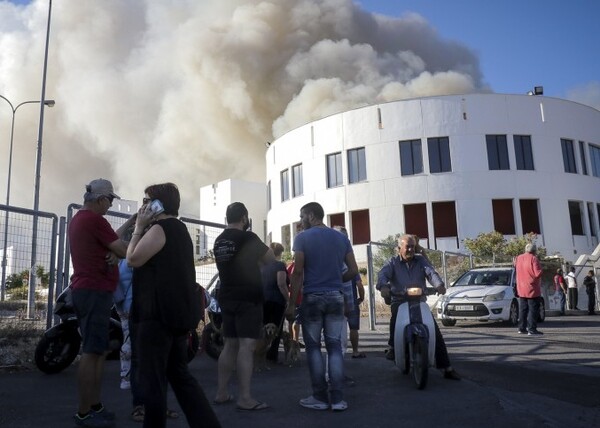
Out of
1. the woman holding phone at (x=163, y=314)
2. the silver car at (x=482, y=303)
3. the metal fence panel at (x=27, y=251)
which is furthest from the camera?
the silver car at (x=482, y=303)

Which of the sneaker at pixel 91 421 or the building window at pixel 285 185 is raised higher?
the building window at pixel 285 185

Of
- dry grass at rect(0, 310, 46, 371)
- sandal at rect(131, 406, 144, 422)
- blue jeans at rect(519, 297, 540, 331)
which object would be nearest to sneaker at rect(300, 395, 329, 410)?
sandal at rect(131, 406, 144, 422)

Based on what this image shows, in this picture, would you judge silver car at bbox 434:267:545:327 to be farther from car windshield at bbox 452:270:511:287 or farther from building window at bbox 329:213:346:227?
building window at bbox 329:213:346:227

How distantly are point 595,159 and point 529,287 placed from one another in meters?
25.6

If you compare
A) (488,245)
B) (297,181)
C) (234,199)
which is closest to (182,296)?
(488,245)

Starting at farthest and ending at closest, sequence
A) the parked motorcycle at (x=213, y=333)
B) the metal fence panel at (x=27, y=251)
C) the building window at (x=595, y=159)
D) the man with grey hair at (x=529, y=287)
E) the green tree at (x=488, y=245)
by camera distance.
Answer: the building window at (x=595, y=159), the green tree at (x=488, y=245), the man with grey hair at (x=529, y=287), the parked motorcycle at (x=213, y=333), the metal fence panel at (x=27, y=251)

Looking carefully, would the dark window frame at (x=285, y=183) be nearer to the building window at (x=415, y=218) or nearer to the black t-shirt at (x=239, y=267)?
the building window at (x=415, y=218)

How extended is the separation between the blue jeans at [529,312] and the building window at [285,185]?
973 inches

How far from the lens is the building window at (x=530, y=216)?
28.8 meters

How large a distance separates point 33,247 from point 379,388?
185 inches

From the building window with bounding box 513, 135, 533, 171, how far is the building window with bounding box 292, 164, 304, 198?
12.3 meters

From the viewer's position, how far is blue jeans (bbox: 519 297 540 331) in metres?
10.1

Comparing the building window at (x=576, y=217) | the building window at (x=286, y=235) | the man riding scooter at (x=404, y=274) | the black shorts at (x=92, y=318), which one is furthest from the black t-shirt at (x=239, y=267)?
the building window at (x=286, y=235)

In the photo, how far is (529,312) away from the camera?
1021 centimetres
